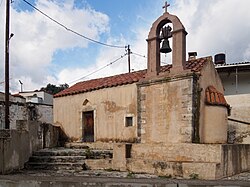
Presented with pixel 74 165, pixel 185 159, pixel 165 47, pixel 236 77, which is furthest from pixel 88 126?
pixel 236 77

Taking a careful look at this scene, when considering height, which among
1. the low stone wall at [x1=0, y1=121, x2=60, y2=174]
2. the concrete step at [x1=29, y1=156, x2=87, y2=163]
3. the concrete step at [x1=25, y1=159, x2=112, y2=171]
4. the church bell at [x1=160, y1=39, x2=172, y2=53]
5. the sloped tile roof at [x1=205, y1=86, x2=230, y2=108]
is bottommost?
the concrete step at [x1=25, y1=159, x2=112, y2=171]

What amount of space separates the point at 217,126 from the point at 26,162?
7.05 m

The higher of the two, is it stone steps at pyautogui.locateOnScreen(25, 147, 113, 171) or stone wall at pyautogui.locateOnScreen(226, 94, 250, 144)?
stone wall at pyautogui.locateOnScreen(226, 94, 250, 144)

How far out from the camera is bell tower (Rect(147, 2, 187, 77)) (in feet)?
34.5

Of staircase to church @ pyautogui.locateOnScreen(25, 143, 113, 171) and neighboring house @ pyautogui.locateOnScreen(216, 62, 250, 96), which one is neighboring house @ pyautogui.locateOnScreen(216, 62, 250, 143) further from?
staircase to church @ pyautogui.locateOnScreen(25, 143, 113, 171)

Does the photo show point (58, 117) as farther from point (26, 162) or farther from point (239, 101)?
point (239, 101)

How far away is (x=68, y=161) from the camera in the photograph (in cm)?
1066

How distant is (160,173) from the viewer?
940 cm

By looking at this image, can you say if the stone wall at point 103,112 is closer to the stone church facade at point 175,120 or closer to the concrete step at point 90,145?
the stone church facade at point 175,120

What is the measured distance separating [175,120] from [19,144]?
213 inches

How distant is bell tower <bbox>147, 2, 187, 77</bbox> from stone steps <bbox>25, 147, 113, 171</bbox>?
12.4 feet

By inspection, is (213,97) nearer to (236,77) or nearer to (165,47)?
(165,47)

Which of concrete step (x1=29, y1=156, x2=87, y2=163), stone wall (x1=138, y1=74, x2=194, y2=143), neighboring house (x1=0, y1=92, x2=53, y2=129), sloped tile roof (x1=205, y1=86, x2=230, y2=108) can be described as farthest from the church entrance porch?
neighboring house (x1=0, y1=92, x2=53, y2=129)

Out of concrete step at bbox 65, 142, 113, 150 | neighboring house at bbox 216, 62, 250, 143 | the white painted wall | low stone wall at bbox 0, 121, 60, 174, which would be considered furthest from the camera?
the white painted wall
